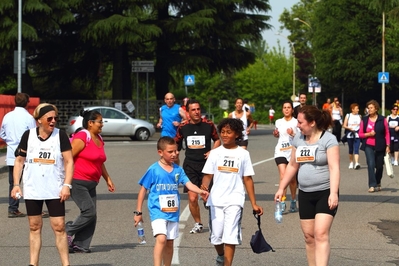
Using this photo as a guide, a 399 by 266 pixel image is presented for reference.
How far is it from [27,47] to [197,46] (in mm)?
7881

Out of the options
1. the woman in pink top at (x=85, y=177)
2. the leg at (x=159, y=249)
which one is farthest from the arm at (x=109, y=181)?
the leg at (x=159, y=249)

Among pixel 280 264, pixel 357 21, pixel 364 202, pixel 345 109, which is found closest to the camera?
pixel 280 264

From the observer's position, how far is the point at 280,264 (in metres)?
9.28

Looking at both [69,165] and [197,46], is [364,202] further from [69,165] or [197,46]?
[197,46]

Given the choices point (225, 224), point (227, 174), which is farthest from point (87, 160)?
point (225, 224)

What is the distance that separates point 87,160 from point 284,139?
4534 mm

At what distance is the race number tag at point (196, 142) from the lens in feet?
38.7

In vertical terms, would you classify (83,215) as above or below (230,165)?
below

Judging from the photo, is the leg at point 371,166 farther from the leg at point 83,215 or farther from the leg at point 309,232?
the leg at point 309,232

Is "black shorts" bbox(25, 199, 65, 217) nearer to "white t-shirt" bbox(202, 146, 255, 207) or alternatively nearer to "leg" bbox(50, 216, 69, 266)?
"leg" bbox(50, 216, 69, 266)

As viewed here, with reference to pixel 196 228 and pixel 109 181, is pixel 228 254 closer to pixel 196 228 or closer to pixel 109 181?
pixel 109 181

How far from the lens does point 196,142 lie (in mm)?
11852

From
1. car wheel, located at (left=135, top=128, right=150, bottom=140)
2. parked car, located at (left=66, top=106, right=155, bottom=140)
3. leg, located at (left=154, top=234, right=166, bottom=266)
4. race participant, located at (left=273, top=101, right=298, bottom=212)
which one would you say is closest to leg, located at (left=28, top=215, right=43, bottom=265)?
leg, located at (left=154, top=234, right=166, bottom=266)

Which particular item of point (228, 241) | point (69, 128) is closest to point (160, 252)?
point (228, 241)
